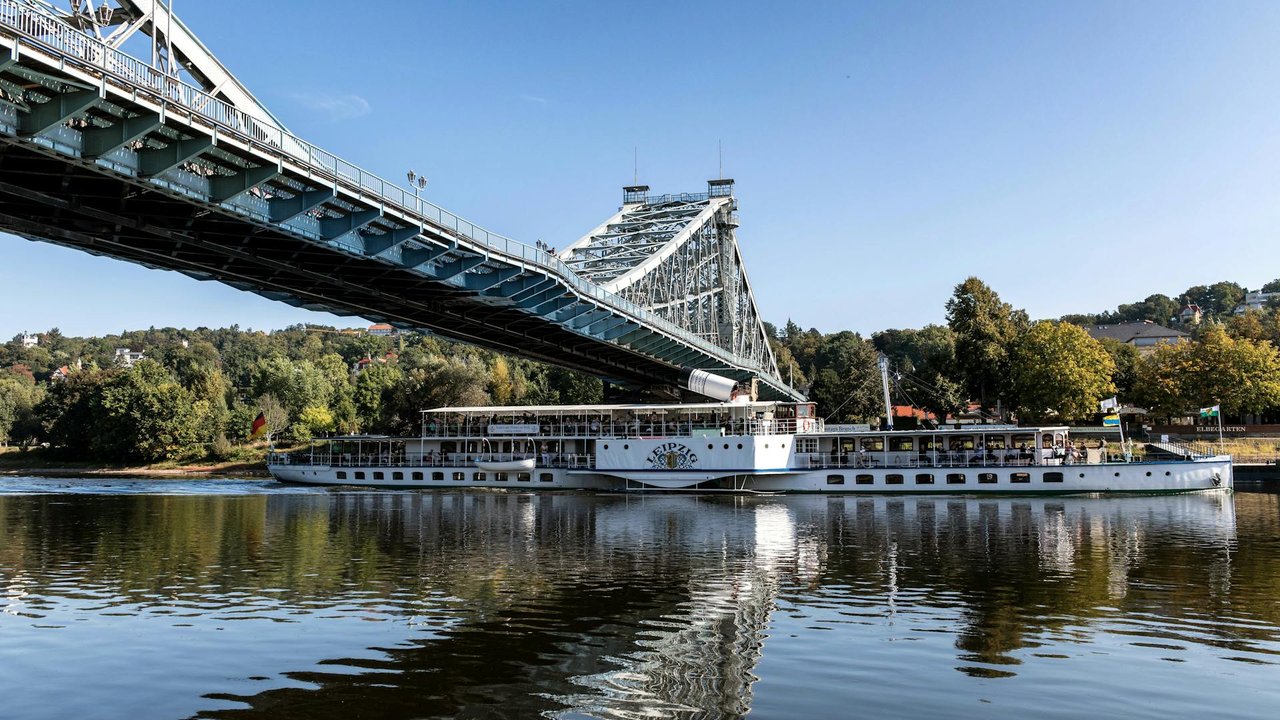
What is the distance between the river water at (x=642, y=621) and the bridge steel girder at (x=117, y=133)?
1156cm

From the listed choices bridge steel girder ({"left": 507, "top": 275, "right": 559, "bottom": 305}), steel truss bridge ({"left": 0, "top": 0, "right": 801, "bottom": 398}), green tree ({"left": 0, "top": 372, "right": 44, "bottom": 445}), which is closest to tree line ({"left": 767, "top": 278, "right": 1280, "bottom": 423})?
bridge steel girder ({"left": 507, "top": 275, "right": 559, "bottom": 305})

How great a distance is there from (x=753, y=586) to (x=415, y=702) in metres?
11.6

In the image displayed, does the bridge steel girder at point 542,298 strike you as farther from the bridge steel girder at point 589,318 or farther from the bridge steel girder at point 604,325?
the bridge steel girder at point 604,325

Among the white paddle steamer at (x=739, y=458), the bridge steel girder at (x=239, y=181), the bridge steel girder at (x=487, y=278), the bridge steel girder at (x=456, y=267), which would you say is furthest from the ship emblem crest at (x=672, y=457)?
the bridge steel girder at (x=239, y=181)

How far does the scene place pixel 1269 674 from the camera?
14.6 meters

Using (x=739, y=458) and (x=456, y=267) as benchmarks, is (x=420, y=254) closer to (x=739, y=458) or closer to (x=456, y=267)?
(x=456, y=267)

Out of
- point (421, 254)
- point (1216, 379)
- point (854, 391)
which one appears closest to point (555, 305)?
point (421, 254)

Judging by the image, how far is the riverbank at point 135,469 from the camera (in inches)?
3489

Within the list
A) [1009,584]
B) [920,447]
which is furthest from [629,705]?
[920,447]

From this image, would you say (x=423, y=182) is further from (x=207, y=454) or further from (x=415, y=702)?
(x=207, y=454)

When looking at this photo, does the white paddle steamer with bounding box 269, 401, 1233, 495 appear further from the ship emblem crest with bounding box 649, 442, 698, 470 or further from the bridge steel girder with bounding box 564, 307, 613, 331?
the bridge steel girder with bounding box 564, 307, 613, 331

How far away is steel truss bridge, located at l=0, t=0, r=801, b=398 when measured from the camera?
76.2 ft

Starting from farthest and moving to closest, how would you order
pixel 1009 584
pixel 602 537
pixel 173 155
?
pixel 602 537 → pixel 173 155 → pixel 1009 584

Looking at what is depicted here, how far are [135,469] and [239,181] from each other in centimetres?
7714
